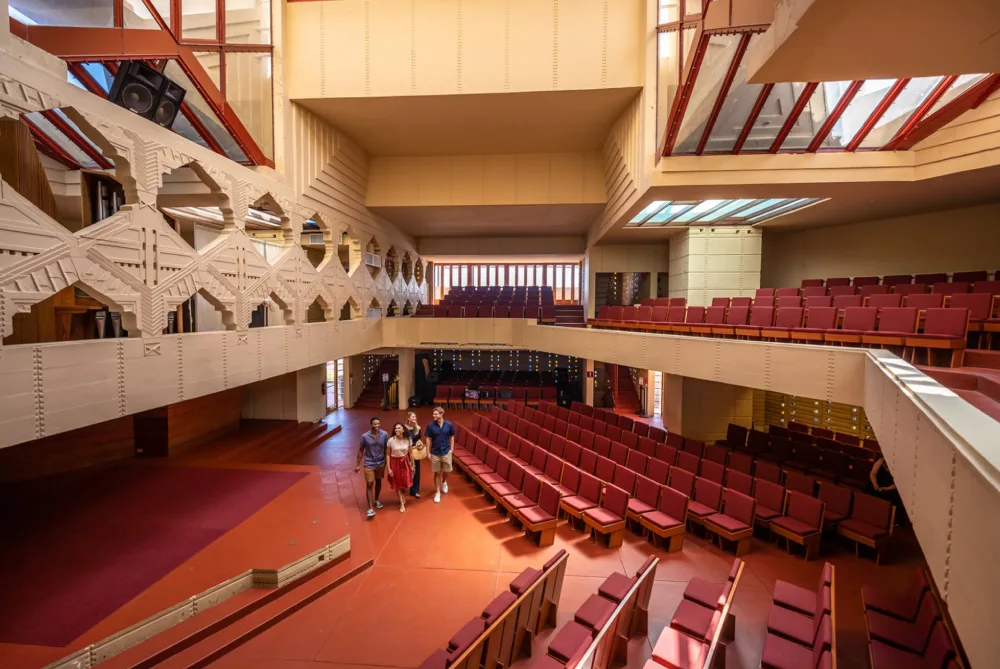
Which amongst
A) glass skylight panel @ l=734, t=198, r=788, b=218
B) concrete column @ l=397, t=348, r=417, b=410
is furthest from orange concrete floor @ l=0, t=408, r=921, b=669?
concrete column @ l=397, t=348, r=417, b=410

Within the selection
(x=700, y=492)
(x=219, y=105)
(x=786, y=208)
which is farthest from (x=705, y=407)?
(x=219, y=105)

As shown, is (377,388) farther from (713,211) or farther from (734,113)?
(734,113)

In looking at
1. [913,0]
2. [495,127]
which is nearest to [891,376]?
[913,0]

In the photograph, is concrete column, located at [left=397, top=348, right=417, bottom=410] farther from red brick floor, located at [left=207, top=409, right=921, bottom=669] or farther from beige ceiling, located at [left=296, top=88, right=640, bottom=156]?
red brick floor, located at [left=207, top=409, right=921, bottom=669]

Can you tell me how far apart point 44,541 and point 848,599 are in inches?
364

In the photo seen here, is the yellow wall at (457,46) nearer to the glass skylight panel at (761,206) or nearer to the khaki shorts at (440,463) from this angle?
the glass skylight panel at (761,206)

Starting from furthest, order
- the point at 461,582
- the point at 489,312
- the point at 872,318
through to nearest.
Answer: the point at 489,312 → the point at 872,318 → the point at 461,582

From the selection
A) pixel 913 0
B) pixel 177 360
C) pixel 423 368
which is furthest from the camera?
pixel 423 368

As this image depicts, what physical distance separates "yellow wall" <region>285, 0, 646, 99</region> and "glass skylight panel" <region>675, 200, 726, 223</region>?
295cm

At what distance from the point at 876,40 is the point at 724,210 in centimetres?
747

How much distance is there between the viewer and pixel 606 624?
3.42 m

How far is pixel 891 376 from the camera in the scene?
12.4ft

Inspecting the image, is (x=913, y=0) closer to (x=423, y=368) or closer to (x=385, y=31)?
(x=385, y=31)

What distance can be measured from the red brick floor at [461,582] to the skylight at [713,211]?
21.4 feet
